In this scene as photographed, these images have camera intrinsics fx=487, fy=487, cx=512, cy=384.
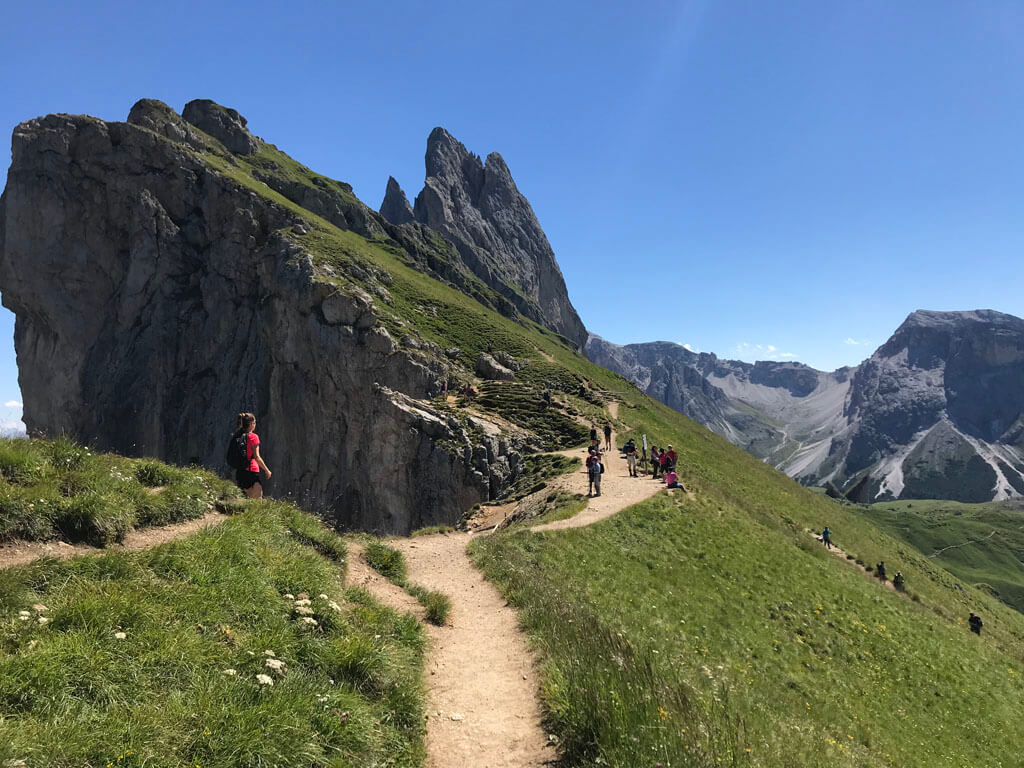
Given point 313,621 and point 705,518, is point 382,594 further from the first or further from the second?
point 705,518

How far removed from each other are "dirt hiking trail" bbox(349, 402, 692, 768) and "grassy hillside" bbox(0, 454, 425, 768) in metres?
0.68

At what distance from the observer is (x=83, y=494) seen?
366 inches

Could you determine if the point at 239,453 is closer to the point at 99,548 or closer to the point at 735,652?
the point at 99,548

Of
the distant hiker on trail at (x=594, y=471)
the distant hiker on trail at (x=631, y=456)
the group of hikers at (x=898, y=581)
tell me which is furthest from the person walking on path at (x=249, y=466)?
the group of hikers at (x=898, y=581)

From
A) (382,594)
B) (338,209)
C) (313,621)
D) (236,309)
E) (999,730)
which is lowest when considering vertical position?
(999,730)

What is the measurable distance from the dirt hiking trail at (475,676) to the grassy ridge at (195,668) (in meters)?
0.71

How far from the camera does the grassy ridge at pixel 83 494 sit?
27.2 ft

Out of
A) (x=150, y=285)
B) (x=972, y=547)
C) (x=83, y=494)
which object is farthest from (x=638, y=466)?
(x=972, y=547)

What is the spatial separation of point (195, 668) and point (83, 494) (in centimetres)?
586

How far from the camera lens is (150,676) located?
17.7ft

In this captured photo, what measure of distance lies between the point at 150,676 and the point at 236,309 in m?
94.0

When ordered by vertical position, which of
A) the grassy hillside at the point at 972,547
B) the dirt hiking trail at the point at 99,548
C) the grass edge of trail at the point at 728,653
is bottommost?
the grassy hillside at the point at 972,547

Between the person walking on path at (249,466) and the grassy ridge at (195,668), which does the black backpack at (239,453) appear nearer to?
the person walking on path at (249,466)

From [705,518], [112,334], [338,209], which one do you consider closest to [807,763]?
[705,518]
